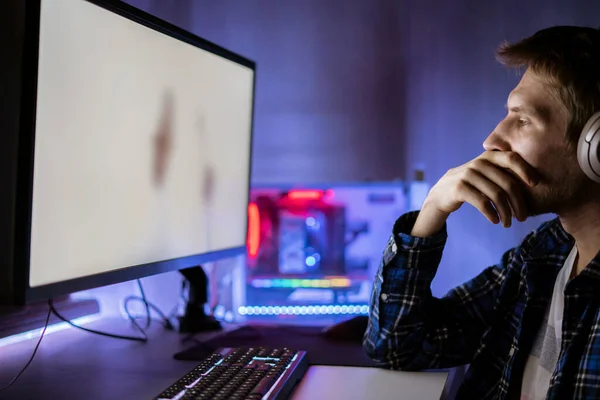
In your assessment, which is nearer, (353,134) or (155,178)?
(155,178)


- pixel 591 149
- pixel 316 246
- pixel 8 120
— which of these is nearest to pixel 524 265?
pixel 591 149

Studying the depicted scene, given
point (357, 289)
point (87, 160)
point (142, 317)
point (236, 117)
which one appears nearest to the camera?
point (87, 160)

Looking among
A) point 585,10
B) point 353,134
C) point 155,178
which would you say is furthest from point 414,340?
point 585,10

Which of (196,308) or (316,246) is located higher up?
(316,246)

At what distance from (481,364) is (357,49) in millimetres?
1106

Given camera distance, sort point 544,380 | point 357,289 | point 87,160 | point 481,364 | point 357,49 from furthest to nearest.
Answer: point 357,49, point 357,289, point 481,364, point 544,380, point 87,160

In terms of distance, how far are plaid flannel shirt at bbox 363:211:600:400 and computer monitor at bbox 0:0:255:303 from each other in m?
0.40

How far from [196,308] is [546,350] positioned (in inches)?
30.2

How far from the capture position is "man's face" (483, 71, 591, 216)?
1.01m

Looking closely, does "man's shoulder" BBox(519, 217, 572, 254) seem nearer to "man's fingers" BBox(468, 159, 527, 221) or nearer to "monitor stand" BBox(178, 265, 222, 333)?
"man's fingers" BBox(468, 159, 527, 221)

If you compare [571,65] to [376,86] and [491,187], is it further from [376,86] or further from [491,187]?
[376,86]

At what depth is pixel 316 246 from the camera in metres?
1.75

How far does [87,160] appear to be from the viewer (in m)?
0.93

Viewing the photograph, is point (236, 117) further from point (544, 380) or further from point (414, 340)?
point (544, 380)
